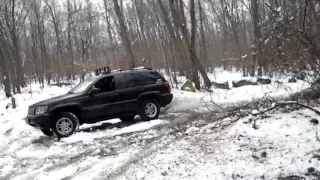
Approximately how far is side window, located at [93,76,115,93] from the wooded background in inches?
175

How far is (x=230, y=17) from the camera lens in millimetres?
38781

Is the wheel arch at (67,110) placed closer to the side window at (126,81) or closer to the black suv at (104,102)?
the black suv at (104,102)

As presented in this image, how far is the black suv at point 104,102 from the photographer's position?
10.2 meters

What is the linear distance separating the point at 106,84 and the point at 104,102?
0.64 meters

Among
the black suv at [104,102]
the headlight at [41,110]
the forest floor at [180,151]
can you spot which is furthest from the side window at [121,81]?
the headlight at [41,110]

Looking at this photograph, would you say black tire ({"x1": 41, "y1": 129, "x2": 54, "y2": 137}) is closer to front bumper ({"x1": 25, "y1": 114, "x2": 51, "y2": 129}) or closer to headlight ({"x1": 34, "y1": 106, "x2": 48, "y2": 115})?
front bumper ({"x1": 25, "y1": 114, "x2": 51, "y2": 129})

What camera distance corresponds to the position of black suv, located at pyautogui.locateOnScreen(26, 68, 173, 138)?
10.2 m

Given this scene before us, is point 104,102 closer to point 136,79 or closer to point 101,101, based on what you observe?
point 101,101

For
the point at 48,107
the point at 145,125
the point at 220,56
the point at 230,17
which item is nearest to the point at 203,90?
the point at 145,125

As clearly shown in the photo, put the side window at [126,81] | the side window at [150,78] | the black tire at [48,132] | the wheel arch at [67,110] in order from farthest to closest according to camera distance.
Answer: the side window at [150,78] → the side window at [126,81] → the black tire at [48,132] → the wheel arch at [67,110]

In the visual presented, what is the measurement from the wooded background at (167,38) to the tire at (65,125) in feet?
18.0

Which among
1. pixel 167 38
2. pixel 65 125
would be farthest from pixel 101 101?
pixel 167 38

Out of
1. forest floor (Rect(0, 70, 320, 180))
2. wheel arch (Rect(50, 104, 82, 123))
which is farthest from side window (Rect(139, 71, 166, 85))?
wheel arch (Rect(50, 104, 82, 123))

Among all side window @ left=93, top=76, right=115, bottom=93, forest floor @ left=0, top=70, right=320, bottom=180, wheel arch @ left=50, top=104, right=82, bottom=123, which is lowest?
forest floor @ left=0, top=70, right=320, bottom=180
